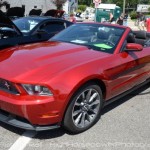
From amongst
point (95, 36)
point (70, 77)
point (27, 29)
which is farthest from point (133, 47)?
point (27, 29)

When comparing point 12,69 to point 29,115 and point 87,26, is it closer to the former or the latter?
point 29,115

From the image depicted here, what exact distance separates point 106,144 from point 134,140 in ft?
1.41

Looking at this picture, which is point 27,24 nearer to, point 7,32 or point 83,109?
point 7,32

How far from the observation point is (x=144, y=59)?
5.56 metres

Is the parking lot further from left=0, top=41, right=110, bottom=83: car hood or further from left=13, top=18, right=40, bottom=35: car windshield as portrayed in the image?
left=13, top=18, right=40, bottom=35: car windshield

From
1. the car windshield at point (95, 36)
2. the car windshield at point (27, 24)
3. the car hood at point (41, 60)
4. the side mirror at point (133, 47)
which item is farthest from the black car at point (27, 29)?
the side mirror at point (133, 47)

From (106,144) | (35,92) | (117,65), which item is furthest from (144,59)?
(35,92)

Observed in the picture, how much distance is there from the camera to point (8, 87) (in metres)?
3.75

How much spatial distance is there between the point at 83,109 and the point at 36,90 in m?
0.87

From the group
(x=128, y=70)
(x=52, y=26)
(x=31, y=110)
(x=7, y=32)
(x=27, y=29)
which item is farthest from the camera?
(x=52, y=26)

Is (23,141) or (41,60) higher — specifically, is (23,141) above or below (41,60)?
below

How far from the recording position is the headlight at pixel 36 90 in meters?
3.64

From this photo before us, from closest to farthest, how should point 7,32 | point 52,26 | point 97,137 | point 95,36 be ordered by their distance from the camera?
point 97,137 → point 95,36 → point 7,32 → point 52,26

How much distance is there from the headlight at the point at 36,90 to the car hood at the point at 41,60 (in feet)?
0.24
